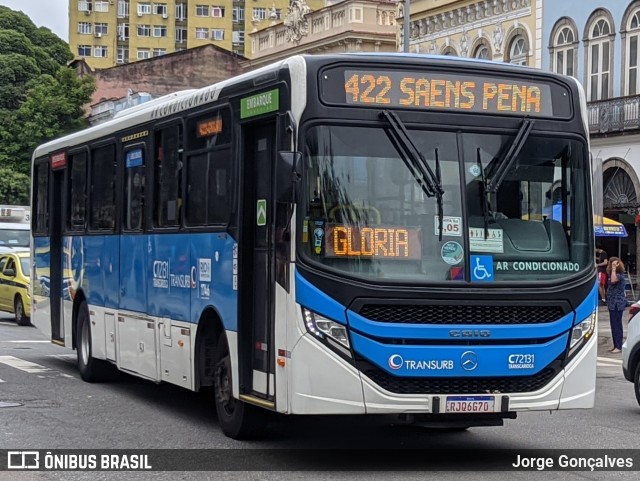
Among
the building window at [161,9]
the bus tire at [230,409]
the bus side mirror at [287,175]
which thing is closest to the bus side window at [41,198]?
the bus tire at [230,409]

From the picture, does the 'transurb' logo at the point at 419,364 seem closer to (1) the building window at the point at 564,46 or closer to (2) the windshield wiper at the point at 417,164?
(2) the windshield wiper at the point at 417,164

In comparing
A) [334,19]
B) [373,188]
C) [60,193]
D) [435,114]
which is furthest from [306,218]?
[334,19]

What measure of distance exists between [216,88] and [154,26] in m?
110

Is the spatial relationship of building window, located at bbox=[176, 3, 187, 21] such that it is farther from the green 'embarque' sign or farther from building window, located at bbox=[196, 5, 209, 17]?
the green 'embarque' sign

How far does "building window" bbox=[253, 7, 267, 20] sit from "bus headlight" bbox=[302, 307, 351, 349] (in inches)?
4221

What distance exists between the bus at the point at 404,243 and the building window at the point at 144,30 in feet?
361

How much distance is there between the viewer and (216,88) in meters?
11.8

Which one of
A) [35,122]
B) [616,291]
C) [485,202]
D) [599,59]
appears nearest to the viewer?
[485,202]

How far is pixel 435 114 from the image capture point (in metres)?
10.1

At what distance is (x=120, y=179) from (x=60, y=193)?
350 cm

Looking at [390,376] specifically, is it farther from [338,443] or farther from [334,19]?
[334,19]

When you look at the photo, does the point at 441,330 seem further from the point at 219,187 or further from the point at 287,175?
the point at 219,187

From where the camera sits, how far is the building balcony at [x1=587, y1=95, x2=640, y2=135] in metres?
36.9

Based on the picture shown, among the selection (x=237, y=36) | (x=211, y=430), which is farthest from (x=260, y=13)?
(x=211, y=430)
